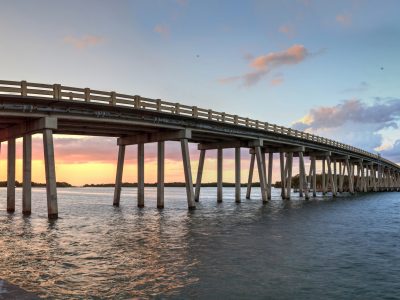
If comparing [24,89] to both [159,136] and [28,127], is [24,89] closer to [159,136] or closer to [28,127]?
[28,127]

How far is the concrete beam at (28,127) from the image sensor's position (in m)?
28.9

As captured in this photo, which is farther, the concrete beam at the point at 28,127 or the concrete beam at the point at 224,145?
the concrete beam at the point at 224,145

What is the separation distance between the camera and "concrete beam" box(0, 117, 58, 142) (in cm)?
2892

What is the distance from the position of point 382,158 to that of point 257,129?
86386 mm

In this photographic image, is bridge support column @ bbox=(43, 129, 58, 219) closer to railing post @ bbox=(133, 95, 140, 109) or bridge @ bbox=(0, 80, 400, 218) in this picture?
bridge @ bbox=(0, 80, 400, 218)

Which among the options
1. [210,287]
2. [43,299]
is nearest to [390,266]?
[210,287]

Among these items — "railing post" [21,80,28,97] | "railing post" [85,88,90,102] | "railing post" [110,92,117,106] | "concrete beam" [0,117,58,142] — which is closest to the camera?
"railing post" [21,80,28,97]

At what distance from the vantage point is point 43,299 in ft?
33.2

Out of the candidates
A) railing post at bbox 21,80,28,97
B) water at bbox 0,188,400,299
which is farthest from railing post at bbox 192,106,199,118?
railing post at bbox 21,80,28,97

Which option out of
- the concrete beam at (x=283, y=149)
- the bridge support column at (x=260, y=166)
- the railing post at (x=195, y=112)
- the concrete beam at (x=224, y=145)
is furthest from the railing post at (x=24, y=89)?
the concrete beam at (x=283, y=149)

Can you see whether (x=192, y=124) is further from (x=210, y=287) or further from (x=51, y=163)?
(x=210, y=287)

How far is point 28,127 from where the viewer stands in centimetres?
3105

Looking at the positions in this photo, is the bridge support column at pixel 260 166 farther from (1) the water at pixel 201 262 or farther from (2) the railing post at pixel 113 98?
(1) the water at pixel 201 262

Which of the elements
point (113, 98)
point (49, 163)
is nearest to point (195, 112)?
point (113, 98)
